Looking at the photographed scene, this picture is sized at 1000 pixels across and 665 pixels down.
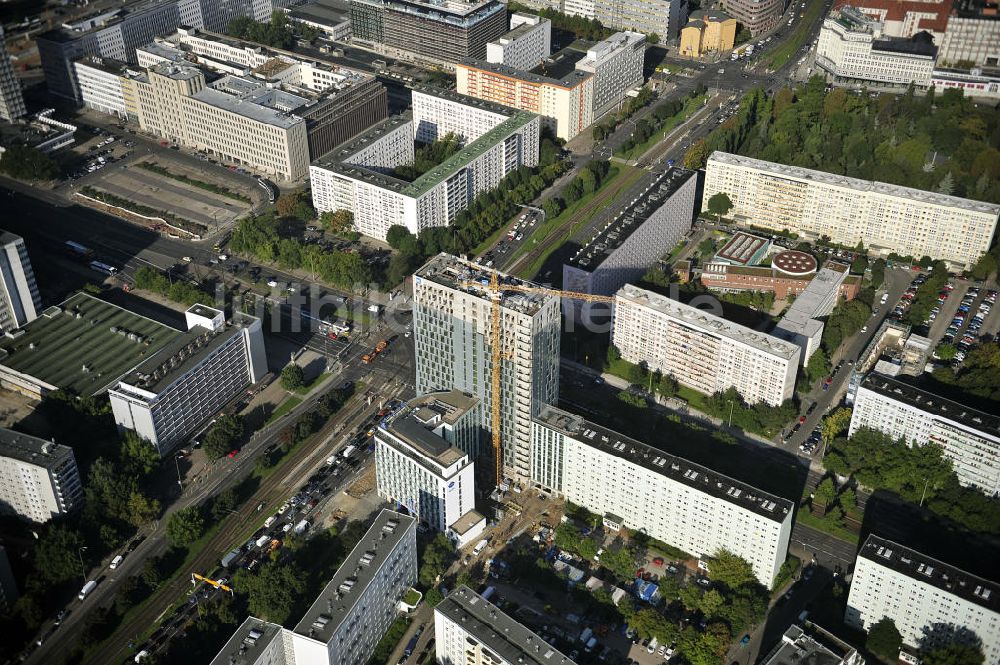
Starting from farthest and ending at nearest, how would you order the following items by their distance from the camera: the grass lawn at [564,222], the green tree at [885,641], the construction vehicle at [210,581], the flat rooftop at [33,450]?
the grass lawn at [564,222] < the flat rooftop at [33,450] < the construction vehicle at [210,581] < the green tree at [885,641]

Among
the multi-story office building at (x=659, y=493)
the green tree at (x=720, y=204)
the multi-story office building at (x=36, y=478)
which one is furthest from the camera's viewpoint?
the green tree at (x=720, y=204)

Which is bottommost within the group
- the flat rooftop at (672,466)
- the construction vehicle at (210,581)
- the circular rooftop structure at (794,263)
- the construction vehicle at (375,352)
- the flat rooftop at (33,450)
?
the construction vehicle at (210,581)

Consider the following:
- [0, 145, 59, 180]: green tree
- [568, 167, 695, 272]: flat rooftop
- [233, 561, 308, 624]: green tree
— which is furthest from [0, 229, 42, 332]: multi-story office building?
[568, 167, 695, 272]: flat rooftop

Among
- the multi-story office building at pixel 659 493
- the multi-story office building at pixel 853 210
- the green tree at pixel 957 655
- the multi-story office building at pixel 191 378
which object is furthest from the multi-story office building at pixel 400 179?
the green tree at pixel 957 655

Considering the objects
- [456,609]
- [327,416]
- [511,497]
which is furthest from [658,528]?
[327,416]

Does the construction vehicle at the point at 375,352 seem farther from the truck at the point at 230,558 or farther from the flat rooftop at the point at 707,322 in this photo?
the truck at the point at 230,558

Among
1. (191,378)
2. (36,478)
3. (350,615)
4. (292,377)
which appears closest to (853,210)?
(292,377)
